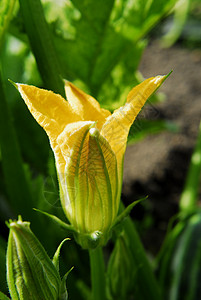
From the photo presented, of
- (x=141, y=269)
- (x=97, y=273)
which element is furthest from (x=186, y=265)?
(x=97, y=273)

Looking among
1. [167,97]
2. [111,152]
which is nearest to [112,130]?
[111,152]

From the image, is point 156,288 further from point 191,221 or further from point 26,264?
point 26,264

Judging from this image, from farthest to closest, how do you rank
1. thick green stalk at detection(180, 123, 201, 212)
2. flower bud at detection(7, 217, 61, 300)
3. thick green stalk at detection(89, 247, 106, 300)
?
thick green stalk at detection(180, 123, 201, 212) < thick green stalk at detection(89, 247, 106, 300) < flower bud at detection(7, 217, 61, 300)

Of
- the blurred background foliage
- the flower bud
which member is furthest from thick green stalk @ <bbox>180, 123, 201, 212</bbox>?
the flower bud

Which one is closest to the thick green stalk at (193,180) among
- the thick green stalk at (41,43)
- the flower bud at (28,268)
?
the thick green stalk at (41,43)

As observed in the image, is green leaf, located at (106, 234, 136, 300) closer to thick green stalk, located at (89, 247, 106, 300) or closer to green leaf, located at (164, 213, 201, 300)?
thick green stalk, located at (89, 247, 106, 300)

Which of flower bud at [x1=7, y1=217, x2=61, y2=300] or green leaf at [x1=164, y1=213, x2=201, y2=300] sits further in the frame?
green leaf at [x1=164, y1=213, x2=201, y2=300]

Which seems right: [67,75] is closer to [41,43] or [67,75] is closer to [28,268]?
[41,43]

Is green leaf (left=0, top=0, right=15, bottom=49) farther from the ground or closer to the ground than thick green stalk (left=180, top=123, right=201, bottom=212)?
farther from the ground
